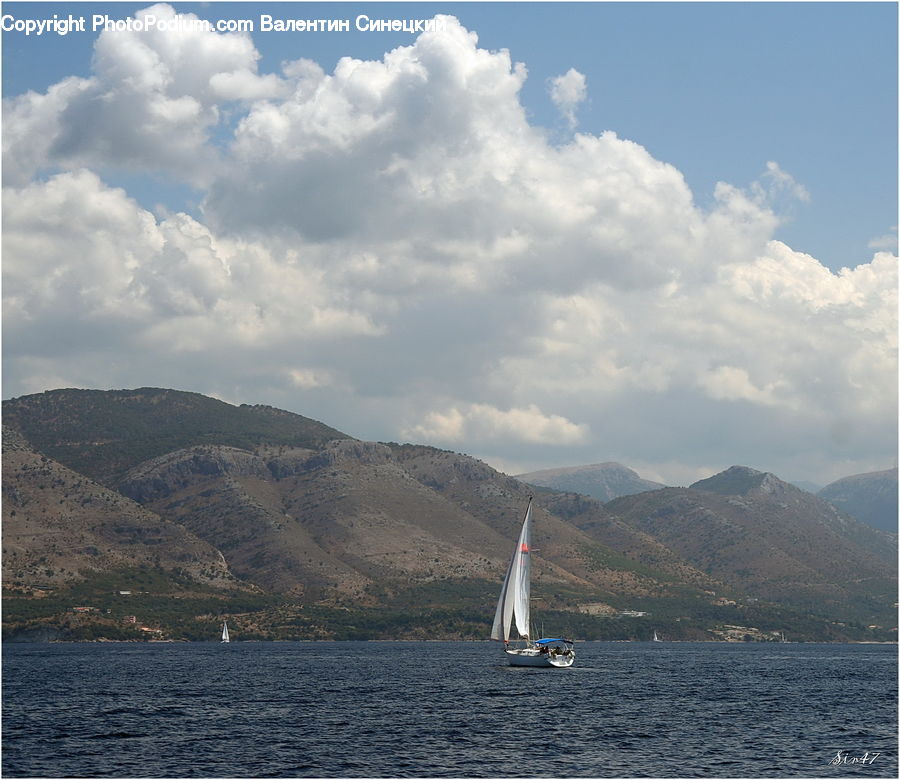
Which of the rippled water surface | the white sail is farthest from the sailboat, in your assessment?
the rippled water surface

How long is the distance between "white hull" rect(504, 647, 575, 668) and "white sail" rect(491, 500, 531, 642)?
3.23 meters

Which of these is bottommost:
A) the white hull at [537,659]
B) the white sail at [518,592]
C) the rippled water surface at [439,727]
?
the white hull at [537,659]

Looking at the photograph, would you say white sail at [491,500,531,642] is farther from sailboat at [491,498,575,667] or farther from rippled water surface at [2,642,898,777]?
rippled water surface at [2,642,898,777]

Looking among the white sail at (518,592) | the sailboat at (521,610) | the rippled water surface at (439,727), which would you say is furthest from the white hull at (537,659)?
the rippled water surface at (439,727)

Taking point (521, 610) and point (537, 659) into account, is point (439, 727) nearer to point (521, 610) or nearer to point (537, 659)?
point (521, 610)

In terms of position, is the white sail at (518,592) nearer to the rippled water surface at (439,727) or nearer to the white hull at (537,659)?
the white hull at (537,659)

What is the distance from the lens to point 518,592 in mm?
184125

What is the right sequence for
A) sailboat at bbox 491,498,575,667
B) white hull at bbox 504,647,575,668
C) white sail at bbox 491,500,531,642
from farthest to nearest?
white hull at bbox 504,647,575,668, sailboat at bbox 491,498,575,667, white sail at bbox 491,500,531,642

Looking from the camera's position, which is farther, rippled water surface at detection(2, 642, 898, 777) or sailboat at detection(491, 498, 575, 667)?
sailboat at detection(491, 498, 575, 667)

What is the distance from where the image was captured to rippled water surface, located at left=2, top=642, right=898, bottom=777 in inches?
3182

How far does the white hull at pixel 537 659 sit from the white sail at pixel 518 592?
323cm

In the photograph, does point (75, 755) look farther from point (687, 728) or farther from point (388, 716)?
point (687, 728)

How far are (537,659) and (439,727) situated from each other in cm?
8594

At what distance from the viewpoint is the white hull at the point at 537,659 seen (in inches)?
7308
